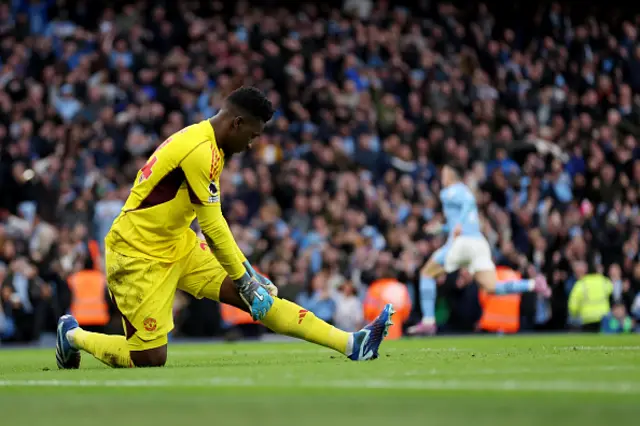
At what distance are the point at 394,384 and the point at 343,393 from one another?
0.58 m

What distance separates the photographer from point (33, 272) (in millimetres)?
19562

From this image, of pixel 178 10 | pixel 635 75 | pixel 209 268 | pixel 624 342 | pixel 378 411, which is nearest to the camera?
pixel 378 411

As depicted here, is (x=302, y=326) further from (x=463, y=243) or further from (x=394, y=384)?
(x=463, y=243)

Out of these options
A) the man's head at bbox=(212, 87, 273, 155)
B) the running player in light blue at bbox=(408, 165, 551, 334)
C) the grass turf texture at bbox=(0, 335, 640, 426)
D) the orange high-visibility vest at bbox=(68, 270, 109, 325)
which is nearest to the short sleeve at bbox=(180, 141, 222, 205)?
the man's head at bbox=(212, 87, 273, 155)

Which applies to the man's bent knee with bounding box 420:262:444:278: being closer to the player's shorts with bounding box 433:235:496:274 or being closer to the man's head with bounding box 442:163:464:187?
the player's shorts with bounding box 433:235:496:274

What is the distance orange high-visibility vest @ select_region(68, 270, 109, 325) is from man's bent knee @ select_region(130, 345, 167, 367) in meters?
9.97

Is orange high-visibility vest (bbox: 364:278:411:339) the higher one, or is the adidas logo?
the adidas logo

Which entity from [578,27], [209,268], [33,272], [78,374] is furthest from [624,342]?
[578,27]

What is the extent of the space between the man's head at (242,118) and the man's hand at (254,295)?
3.19 feet

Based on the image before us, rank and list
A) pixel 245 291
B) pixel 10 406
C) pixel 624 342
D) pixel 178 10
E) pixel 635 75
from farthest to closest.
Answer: pixel 635 75 → pixel 178 10 → pixel 624 342 → pixel 245 291 → pixel 10 406

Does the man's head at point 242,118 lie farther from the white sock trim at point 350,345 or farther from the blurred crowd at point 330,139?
the blurred crowd at point 330,139

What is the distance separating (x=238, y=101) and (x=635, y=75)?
20.6 metres

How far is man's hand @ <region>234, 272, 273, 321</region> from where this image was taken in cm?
888

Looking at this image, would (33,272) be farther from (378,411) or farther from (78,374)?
(378,411)
